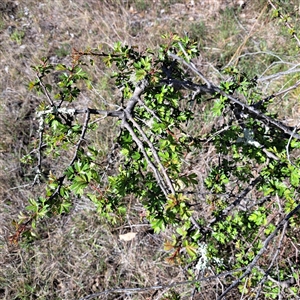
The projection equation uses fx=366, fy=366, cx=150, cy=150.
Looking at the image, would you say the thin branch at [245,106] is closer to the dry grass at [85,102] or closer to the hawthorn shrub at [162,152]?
the hawthorn shrub at [162,152]

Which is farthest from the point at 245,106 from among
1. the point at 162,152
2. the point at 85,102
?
the point at 85,102

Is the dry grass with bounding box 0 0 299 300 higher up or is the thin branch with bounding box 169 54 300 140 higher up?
the thin branch with bounding box 169 54 300 140

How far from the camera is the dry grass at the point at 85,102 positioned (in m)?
2.53

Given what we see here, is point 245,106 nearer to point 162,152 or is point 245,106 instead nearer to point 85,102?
point 162,152

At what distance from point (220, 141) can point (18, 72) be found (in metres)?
2.87

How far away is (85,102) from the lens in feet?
11.5

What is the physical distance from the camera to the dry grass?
8.30 feet

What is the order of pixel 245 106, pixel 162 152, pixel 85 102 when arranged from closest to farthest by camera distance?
1. pixel 162 152
2. pixel 245 106
3. pixel 85 102

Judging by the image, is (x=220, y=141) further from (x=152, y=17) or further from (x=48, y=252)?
(x=152, y=17)

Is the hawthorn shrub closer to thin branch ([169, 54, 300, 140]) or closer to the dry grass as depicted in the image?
thin branch ([169, 54, 300, 140])

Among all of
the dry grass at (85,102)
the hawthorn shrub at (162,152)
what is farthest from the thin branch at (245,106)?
the dry grass at (85,102)

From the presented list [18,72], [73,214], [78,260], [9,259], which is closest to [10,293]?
[9,259]

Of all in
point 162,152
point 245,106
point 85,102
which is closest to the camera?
point 162,152

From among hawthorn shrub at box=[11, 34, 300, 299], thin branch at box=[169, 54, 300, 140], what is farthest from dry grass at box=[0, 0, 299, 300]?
thin branch at box=[169, 54, 300, 140]
